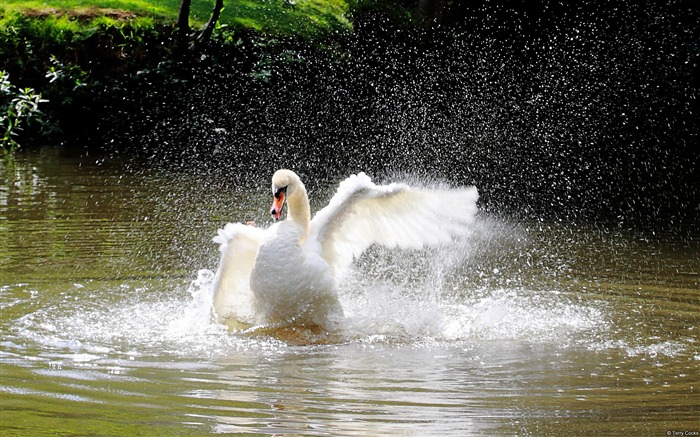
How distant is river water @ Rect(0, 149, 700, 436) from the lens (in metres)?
5.00

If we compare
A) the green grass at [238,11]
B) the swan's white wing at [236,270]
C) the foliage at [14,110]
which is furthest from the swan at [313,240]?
the green grass at [238,11]

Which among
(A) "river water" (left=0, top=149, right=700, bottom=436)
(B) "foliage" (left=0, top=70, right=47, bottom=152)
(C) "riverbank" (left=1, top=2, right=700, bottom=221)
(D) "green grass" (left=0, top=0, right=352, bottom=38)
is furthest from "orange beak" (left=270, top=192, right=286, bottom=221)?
(D) "green grass" (left=0, top=0, right=352, bottom=38)

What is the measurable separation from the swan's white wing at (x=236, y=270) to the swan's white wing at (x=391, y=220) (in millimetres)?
488

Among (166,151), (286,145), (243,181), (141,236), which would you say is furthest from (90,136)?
(141,236)

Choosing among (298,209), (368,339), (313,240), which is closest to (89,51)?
(298,209)

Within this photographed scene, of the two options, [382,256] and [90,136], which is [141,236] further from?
[90,136]

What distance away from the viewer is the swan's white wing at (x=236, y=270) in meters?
7.14

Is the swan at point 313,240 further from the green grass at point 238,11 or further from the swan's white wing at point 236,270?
the green grass at point 238,11

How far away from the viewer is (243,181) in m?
14.1

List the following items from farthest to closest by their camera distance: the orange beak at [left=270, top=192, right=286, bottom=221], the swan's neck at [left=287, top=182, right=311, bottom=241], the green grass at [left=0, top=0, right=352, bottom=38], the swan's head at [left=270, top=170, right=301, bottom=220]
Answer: the green grass at [left=0, top=0, right=352, bottom=38]
the swan's neck at [left=287, top=182, right=311, bottom=241]
the swan's head at [left=270, top=170, right=301, bottom=220]
the orange beak at [left=270, top=192, right=286, bottom=221]

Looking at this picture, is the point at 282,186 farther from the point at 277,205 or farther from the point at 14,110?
the point at 14,110

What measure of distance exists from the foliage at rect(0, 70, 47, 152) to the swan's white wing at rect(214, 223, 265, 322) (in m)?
10.8

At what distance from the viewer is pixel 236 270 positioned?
291 inches

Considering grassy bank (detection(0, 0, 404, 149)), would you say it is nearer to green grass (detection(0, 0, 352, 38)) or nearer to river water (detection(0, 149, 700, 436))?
green grass (detection(0, 0, 352, 38))
